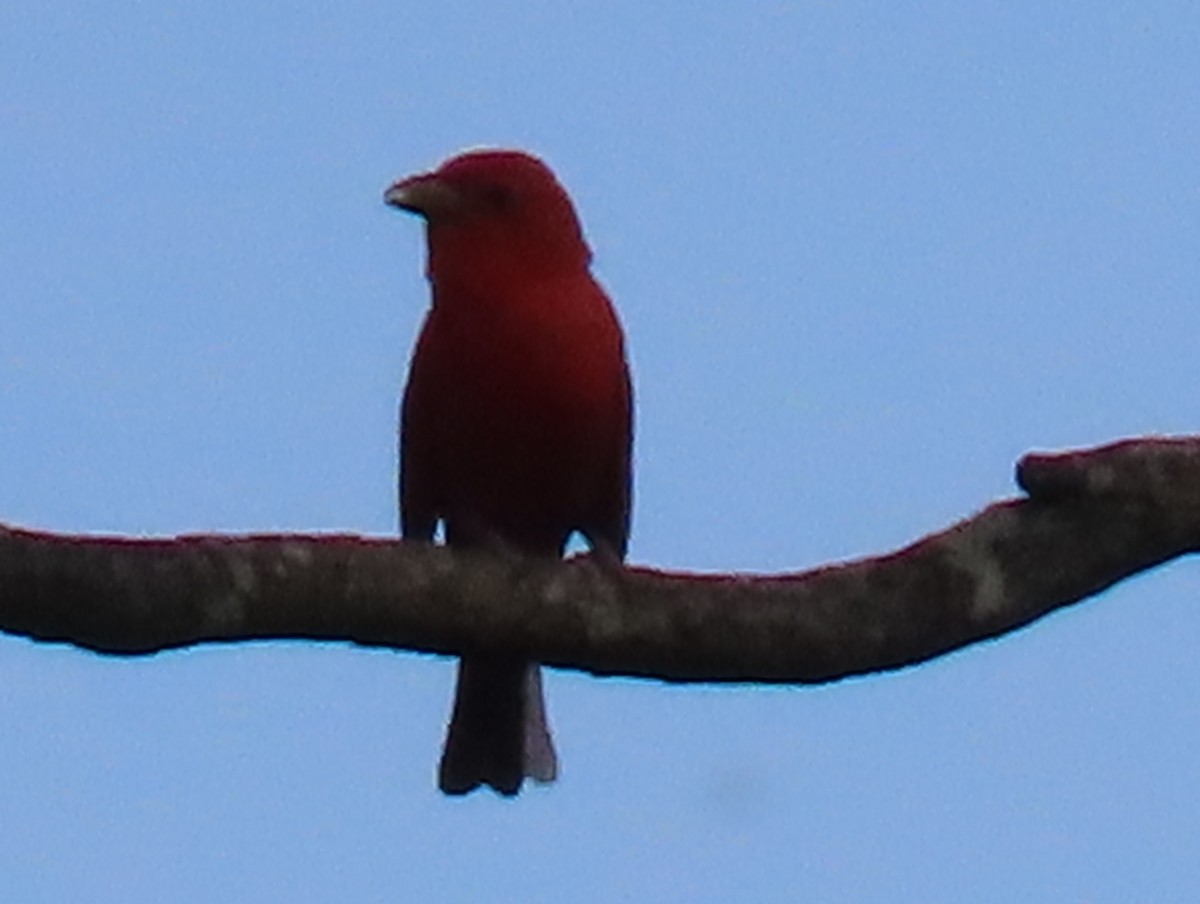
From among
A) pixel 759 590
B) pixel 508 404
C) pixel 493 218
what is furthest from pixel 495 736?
pixel 759 590

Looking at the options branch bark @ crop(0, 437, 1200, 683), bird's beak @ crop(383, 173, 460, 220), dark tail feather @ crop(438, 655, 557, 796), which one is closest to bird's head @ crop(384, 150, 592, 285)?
bird's beak @ crop(383, 173, 460, 220)

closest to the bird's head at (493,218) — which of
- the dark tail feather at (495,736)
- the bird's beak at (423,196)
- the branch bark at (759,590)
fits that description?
the bird's beak at (423,196)

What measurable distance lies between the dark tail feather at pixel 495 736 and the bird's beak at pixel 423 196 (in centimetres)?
95

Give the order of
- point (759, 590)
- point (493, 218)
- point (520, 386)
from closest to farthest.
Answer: point (759, 590) → point (520, 386) → point (493, 218)

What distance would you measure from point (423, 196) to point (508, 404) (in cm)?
54

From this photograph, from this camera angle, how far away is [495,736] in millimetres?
4859

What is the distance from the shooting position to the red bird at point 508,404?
4488 millimetres

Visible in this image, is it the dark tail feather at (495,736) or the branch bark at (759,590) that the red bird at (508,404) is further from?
the branch bark at (759,590)

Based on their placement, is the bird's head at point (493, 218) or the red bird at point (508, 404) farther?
the bird's head at point (493, 218)

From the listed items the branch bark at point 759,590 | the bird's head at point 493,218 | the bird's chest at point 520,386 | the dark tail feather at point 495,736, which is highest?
the bird's head at point 493,218

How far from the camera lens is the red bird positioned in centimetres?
449

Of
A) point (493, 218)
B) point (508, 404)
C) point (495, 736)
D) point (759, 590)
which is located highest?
point (493, 218)

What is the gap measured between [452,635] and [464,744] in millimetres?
1641

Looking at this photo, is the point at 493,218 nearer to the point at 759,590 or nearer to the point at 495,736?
the point at 495,736
